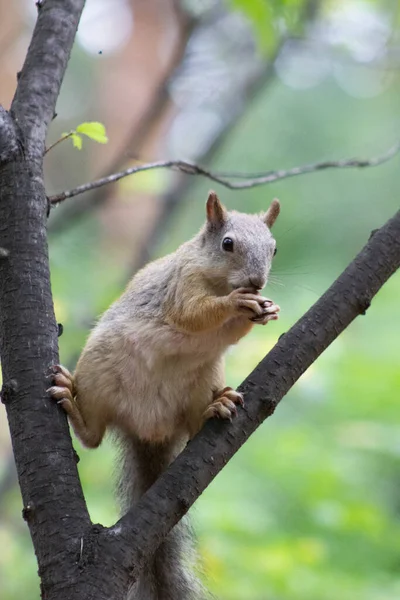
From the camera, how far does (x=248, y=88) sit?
4.99 metres

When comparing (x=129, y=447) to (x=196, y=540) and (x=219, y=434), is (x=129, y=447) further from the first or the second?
(x=219, y=434)

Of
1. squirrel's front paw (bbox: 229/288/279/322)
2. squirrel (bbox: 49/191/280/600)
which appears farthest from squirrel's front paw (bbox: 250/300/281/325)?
squirrel (bbox: 49/191/280/600)

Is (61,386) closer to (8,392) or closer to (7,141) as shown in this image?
(8,392)

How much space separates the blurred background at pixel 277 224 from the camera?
3215 millimetres

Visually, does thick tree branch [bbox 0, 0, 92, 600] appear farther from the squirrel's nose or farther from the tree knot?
the squirrel's nose

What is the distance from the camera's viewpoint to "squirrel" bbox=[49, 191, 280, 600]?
8.11 feet

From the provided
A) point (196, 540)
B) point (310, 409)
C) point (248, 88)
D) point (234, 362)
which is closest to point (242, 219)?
point (196, 540)

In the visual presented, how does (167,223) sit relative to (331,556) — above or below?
above

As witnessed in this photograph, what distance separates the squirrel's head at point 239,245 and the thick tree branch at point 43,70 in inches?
26.8

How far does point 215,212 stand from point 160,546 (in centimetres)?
115

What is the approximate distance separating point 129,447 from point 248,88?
116 inches

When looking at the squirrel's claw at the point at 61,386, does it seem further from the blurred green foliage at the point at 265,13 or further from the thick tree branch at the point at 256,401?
the blurred green foliage at the point at 265,13

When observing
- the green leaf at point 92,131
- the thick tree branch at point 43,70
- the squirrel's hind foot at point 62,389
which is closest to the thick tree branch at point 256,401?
the squirrel's hind foot at point 62,389

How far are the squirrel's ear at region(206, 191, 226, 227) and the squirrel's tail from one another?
0.80m
